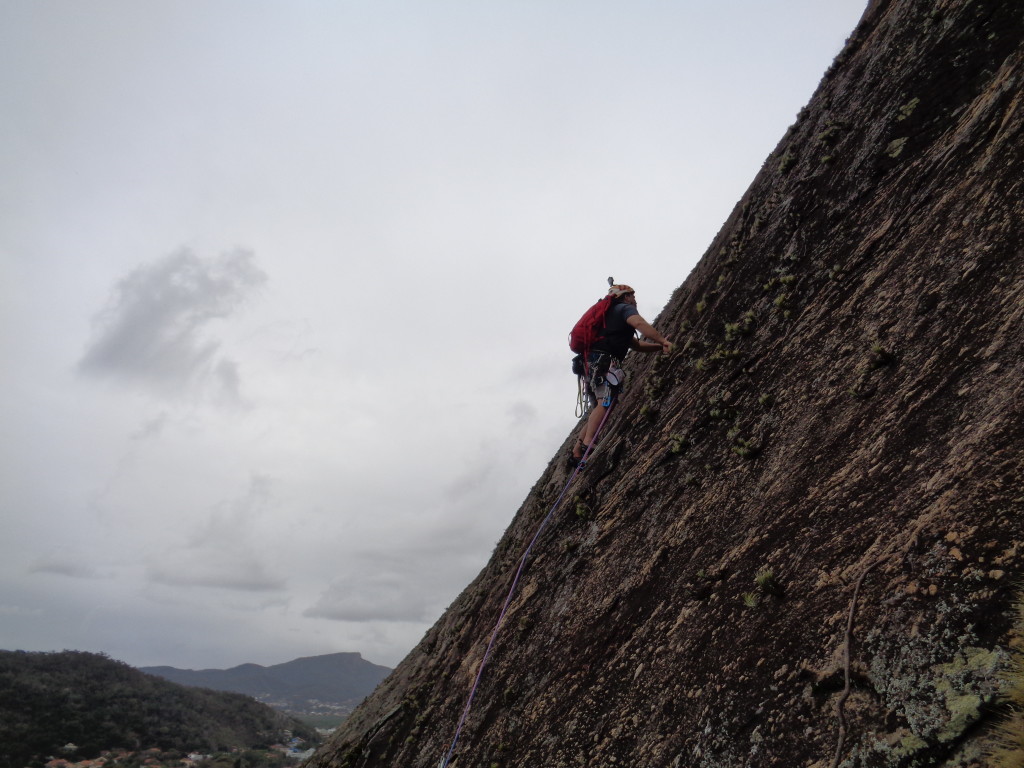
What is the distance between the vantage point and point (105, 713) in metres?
62.9

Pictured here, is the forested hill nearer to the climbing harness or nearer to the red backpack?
the climbing harness

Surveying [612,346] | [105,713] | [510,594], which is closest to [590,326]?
[612,346]

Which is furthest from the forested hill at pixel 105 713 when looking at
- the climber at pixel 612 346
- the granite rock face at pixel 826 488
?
the granite rock face at pixel 826 488

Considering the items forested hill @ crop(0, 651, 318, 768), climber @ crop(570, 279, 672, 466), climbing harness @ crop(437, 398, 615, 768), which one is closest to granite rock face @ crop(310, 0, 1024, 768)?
climbing harness @ crop(437, 398, 615, 768)

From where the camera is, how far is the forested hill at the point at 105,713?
55406mm

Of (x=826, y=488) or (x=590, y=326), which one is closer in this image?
(x=826, y=488)

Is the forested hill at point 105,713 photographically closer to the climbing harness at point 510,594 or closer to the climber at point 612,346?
the climbing harness at point 510,594

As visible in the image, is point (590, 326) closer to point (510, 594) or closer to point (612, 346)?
point (612, 346)

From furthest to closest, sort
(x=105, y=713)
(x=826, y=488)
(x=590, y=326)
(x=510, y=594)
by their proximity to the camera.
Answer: (x=105, y=713)
(x=590, y=326)
(x=510, y=594)
(x=826, y=488)

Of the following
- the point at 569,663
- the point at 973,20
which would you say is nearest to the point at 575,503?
the point at 569,663

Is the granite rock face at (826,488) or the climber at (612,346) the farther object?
the climber at (612,346)

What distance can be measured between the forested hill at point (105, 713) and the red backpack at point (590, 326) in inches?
2640

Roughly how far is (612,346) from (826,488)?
5.31 meters

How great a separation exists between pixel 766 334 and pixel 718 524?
286 cm
